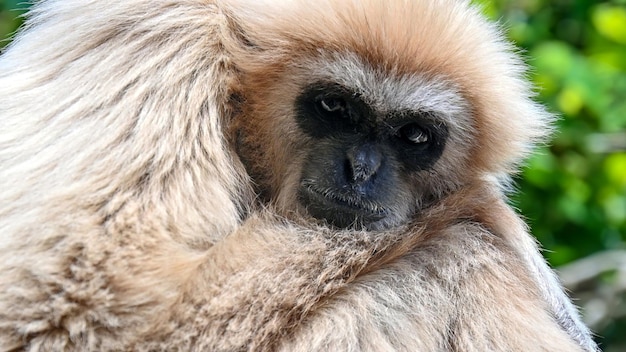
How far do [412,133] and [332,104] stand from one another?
0.38m

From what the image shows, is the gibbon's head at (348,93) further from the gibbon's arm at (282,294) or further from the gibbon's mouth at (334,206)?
the gibbon's arm at (282,294)

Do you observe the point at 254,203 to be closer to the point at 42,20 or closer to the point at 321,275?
the point at 321,275

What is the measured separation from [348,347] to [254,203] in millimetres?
762

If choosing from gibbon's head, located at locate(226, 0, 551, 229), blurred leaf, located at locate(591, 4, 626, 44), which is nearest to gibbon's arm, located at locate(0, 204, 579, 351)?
gibbon's head, located at locate(226, 0, 551, 229)

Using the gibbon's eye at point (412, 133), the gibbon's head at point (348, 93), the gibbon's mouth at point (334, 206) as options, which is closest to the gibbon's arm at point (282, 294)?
the gibbon's mouth at point (334, 206)

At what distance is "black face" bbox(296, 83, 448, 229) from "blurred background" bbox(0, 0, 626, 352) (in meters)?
2.95

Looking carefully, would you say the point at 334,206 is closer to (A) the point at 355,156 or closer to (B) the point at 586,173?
(A) the point at 355,156

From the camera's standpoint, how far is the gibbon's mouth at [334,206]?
136 inches

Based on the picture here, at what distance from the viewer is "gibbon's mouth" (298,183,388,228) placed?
136 inches

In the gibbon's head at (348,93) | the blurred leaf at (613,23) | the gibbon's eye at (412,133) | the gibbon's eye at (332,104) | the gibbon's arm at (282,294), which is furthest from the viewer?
the blurred leaf at (613,23)

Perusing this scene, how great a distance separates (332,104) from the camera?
3.58 m

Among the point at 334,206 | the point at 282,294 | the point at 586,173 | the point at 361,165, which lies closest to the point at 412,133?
the point at 361,165

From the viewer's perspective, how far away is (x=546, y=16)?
7.52 metres

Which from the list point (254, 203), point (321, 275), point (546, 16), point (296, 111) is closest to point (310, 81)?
point (296, 111)
